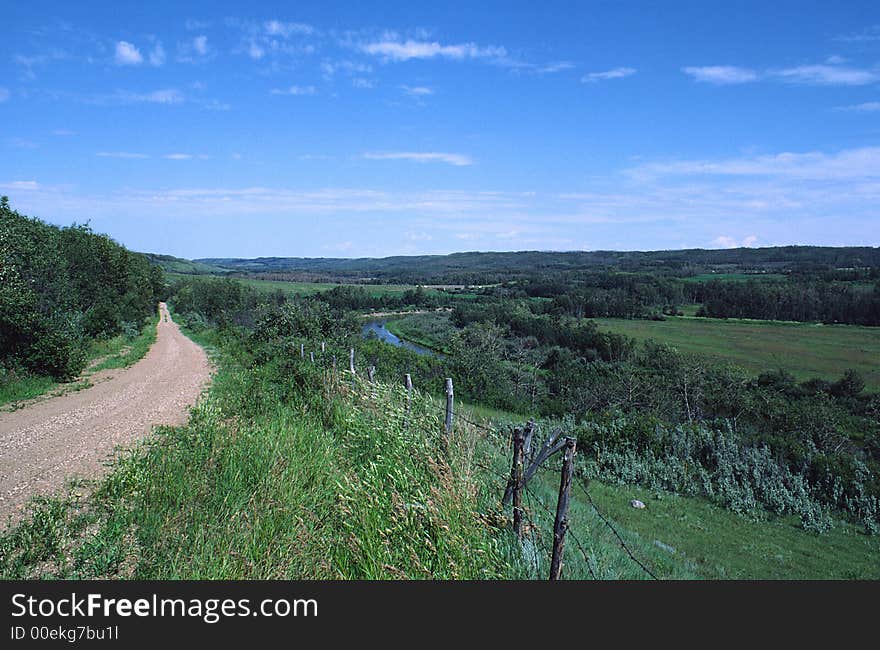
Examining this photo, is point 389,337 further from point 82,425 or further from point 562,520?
point 562,520

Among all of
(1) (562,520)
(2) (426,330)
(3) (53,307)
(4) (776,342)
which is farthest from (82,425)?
(4) (776,342)

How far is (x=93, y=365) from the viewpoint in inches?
879

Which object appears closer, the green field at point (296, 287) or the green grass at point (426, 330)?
the green grass at point (426, 330)

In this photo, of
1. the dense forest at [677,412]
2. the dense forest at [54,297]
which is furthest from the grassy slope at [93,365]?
the dense forest at [677,412]

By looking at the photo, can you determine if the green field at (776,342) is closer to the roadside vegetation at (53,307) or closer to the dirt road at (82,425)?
the dirt road at (82,425)

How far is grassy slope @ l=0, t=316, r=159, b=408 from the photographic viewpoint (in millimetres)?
15312

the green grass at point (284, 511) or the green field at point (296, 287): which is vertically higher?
the green field at point (296, 287)

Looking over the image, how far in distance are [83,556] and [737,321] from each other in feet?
334

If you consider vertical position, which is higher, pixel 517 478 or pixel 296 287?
pixel 296 287

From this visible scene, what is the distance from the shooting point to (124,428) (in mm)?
11648

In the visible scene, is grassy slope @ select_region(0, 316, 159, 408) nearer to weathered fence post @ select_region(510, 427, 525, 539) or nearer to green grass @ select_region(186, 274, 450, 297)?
weathered fence post @ select_region(510, 427, 525, 539)

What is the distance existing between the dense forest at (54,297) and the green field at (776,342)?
176ft

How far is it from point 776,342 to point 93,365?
73894 mm

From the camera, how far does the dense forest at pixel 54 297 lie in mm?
17469
